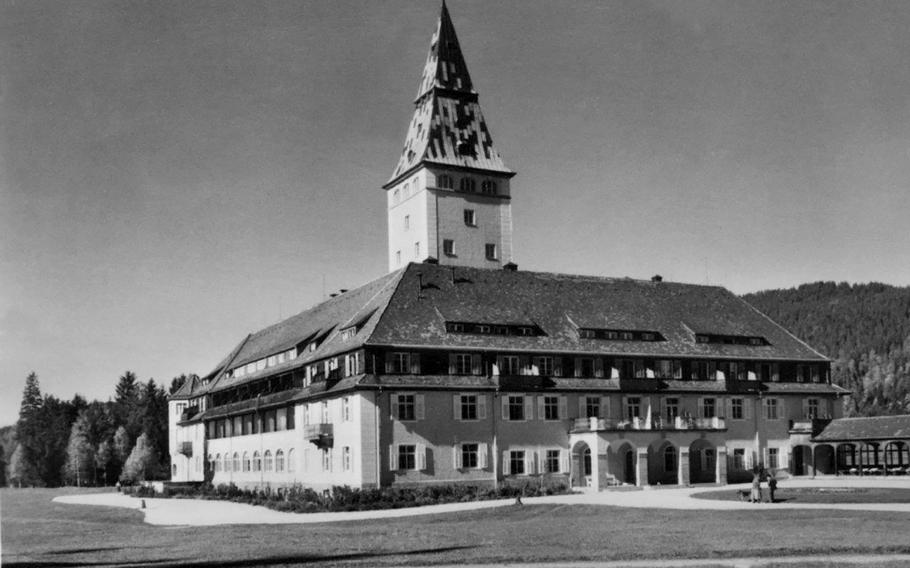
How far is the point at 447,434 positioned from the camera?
61.0 meters

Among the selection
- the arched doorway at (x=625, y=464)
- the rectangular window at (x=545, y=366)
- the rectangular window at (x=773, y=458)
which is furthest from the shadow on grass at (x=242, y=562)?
the rectangular window at (x=773, y=458)

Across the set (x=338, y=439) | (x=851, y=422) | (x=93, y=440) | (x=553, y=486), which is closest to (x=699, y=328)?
(x=851, y=422)

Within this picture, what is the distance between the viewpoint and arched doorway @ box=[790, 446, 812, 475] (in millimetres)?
70125

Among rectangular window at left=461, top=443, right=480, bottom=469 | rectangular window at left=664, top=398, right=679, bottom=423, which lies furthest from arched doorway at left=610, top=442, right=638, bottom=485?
rectangular window at left=461, top=443, right=480, bottom=469

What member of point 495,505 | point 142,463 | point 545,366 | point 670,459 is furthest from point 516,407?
point 142,463

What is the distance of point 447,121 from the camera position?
265 ft

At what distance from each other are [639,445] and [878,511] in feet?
82.9

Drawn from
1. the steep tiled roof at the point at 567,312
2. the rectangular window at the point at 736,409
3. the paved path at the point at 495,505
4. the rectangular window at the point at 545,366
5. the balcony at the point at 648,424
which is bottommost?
the paved path at the point at 495,505

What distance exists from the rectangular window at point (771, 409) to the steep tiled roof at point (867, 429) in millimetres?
3049

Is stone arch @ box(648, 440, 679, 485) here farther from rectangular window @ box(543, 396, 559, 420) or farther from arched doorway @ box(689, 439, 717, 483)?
rectangular window @ box(543, 396, 559, 420)

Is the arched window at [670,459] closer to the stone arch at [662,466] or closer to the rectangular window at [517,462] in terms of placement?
the stone arch at [662,466]

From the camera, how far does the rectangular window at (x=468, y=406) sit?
61719mm

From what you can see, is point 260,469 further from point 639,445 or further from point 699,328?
point 699,328

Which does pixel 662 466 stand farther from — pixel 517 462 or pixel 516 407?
pixel 516 407
